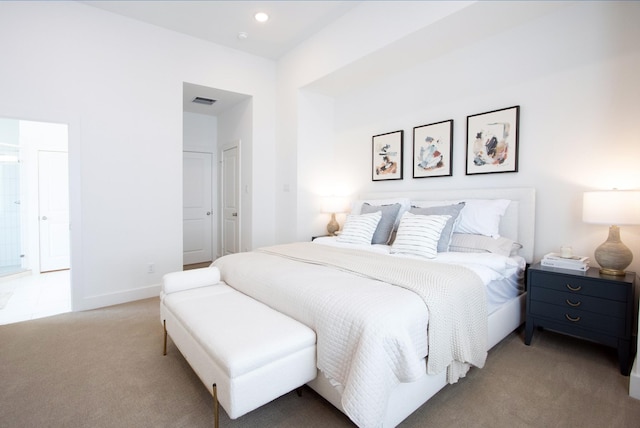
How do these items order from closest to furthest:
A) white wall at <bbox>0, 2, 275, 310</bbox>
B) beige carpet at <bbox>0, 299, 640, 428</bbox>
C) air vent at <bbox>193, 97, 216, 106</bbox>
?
beige carpet at <bbox>0, 299, 640, 428</bbox>
white wall at <bbox>0, 2, 275, 310</bbox>
air vent at <bbox>193, 97, 216, 106</bbox>

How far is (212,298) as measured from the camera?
6.94 feet

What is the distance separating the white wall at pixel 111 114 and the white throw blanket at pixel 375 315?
187 cm

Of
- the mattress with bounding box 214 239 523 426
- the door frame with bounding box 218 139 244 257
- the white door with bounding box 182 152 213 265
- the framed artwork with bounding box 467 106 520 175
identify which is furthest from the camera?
the white door with bounding box 182 152 213 265

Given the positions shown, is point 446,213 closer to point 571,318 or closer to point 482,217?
point 482,217

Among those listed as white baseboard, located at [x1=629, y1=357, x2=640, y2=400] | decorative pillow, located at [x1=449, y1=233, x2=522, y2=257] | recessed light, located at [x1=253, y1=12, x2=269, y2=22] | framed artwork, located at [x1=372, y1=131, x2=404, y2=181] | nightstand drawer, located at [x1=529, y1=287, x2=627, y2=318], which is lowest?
white baseboard, located at [x1=629, y1=357, x2=640, y2=400]

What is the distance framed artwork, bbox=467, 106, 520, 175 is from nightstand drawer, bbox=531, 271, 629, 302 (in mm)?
1044

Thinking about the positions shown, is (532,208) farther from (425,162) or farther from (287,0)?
(287,0)

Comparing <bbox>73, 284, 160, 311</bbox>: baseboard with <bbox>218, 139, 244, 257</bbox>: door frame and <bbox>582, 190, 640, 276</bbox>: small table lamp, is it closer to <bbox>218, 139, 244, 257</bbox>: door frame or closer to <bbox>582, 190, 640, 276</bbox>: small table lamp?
<bbox>218, 139, 244, 257</bbox>: door frame

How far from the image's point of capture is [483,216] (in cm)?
277

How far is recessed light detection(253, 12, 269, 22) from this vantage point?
Result: 3.39m

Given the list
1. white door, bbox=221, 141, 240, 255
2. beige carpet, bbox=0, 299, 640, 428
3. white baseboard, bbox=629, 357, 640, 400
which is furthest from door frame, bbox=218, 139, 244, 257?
white baseboard, bbox=629, 357, 640, 400

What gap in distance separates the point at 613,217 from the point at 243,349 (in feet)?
8.02

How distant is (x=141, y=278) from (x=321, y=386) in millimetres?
2868

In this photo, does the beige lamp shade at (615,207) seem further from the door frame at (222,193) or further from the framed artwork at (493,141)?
the door frame at (222,193)
